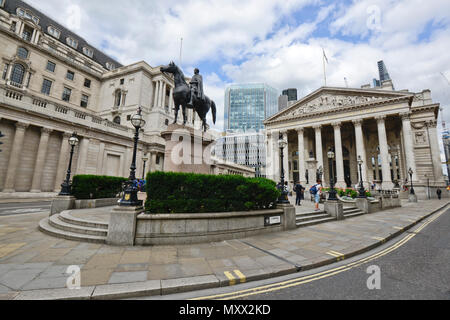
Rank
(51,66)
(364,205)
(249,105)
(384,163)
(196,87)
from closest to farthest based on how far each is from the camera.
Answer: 1. (196,87)
2. (364,205)
3. (384,163)
4. (51,66)
5. (249,105)

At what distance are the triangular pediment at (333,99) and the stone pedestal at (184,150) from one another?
37542 millimetres

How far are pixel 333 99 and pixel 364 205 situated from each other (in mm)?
30931

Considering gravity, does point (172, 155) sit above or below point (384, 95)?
below

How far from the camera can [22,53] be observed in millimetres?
29188

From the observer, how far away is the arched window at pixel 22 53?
28.7 metres

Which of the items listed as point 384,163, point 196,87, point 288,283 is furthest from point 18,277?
point 384,163

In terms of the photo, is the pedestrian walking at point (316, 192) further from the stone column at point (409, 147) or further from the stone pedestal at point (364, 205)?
the stone column at point (409, 147)

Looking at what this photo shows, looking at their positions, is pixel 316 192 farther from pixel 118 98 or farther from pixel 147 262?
pixel 118 98

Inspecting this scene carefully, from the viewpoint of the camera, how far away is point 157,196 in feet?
20.6

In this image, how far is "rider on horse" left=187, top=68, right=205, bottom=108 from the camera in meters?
9.30

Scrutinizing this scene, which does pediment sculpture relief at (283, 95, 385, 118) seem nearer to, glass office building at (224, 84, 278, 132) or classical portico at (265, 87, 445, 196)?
classical portico at (265, 87, 445, 196)
